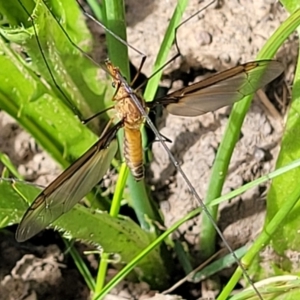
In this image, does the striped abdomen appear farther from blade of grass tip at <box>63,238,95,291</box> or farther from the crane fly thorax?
blade of grass tip at <box>63,238,95,291</box>

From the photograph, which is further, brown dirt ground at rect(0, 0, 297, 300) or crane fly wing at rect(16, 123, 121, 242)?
brown dirt ground at rect(0, 0, 297, 300)

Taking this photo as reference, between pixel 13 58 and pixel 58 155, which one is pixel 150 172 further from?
pixel 13 58

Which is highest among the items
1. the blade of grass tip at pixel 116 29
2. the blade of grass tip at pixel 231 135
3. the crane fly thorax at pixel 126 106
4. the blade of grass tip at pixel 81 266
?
the blade of grass tip at pixel 116 29

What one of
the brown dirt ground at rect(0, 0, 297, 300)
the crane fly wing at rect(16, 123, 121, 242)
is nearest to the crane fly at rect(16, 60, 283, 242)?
the crane fly wing at rect(16, 123, 121, 242)

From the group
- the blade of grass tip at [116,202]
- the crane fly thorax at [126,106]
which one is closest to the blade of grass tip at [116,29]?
the crane fly thorax at [126,106]

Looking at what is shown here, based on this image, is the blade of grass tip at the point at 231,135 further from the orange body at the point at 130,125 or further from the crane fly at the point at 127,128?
the orange body at the point at 130,125

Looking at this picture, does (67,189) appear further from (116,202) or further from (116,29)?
(116,29)
